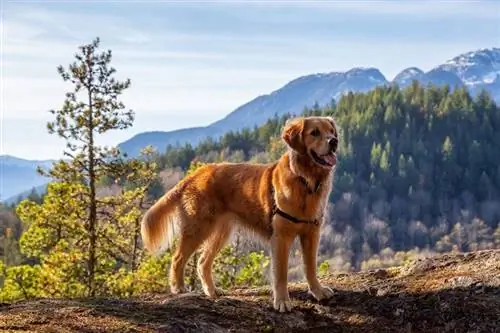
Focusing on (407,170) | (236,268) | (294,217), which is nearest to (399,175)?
(407,170)

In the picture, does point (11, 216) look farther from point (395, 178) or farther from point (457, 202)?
point (457, 202)

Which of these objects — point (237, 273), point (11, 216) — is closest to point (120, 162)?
point (237, 273)

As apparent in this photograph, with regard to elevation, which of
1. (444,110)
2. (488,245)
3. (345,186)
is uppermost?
(444,110)

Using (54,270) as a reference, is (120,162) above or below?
above

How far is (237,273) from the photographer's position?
28.4 metres

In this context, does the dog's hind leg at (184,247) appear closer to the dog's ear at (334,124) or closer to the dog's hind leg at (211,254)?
the dog's hind leg at (211,254)

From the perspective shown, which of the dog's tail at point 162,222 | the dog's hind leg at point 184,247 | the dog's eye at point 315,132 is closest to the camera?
the dog's eye at point 315,132

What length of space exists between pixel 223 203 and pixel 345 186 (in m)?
165

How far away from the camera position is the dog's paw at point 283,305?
8.02 m

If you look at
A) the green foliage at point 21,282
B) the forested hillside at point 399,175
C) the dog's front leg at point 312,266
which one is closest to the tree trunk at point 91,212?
the green foliage at point 21,282

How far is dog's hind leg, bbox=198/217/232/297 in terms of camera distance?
9383 mm

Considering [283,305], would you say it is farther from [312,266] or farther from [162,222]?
[162,222]

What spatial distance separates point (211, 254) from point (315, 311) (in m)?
2.11

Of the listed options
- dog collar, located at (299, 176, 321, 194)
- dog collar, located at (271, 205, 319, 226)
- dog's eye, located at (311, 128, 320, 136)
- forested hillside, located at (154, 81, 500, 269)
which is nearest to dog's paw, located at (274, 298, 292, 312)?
dog collar, located at (271, 205, 319, 226)
